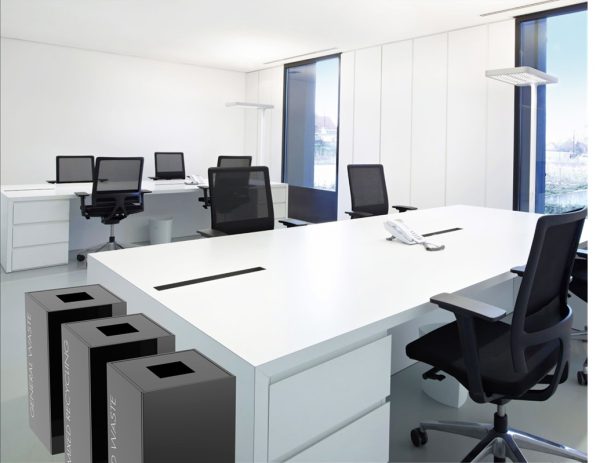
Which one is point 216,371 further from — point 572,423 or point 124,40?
point 124,40

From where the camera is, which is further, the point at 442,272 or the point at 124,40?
the point at 124,40

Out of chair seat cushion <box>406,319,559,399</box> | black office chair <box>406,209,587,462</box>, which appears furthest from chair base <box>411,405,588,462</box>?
chair seat cushion <box>406,319,559,399</box>

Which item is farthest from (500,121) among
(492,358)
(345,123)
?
(492,358)

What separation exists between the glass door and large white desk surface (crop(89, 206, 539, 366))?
18.5ft

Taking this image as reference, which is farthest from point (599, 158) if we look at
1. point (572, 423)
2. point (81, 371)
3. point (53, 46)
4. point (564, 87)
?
point (53, 46)

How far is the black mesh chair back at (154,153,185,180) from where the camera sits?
8383 millimetres

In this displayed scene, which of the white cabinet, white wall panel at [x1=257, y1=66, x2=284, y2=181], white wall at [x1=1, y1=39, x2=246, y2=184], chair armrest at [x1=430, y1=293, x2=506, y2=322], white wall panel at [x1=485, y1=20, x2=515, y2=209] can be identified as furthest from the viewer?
white wall panel at [x1=257, y1=66, x2=284, y2=181]

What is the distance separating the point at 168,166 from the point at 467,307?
7.38 meters

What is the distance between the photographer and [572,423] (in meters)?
2.69

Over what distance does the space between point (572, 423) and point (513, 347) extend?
1218 mm

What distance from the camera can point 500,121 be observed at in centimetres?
648

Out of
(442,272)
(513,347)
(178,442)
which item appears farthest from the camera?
(442,272)

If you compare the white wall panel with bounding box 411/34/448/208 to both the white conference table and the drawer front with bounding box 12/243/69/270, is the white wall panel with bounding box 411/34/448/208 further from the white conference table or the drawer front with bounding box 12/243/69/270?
the drawer front with bounding box 12/243/69/270

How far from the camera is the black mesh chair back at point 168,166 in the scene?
8.38m
